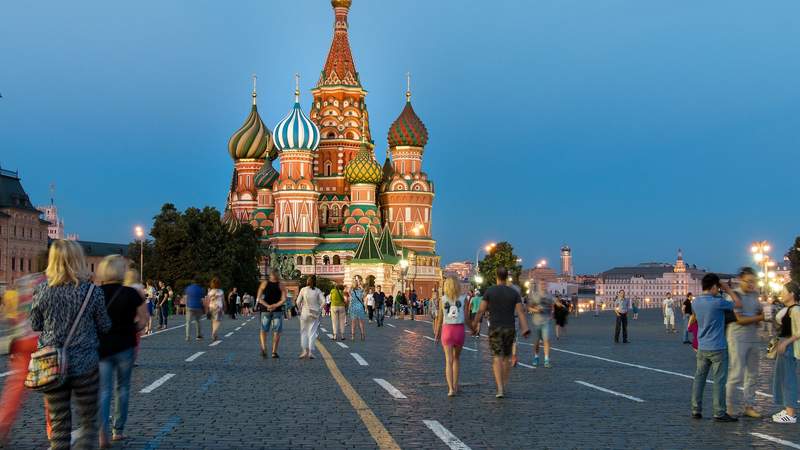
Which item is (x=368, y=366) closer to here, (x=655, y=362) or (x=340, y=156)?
(x=655, y=362)

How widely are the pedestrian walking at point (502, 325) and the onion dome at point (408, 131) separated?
369 feet

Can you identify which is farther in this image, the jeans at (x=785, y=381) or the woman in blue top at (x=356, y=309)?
the woman in blue top at (x=356, y=309)

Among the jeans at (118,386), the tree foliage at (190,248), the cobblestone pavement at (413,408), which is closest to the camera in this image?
the jeans at (118,386)

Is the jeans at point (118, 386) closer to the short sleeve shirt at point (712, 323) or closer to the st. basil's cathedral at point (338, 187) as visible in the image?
the short sleeve shirt at point (712, 323)

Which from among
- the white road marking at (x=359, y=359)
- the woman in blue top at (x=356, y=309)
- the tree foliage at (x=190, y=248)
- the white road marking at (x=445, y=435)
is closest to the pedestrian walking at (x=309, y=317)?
the white road marking at (x=359, y=359)

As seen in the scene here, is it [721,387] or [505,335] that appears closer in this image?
[721,387]

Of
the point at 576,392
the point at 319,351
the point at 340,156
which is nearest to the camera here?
the point at 576,392

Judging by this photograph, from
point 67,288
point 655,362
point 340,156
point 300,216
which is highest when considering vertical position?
point 340,156

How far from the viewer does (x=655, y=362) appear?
22.0 metres

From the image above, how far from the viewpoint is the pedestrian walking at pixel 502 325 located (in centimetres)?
1402

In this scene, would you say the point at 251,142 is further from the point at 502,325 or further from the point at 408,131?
the point at 502,325

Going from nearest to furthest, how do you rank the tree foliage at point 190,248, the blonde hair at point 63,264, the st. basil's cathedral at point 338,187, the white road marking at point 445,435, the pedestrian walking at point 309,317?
the blonde hair at point 63,264
the white road marking at point 445,435
the pedestrian walking at point 309,317
the tree foliage at point 190,248
the st. basil's cathedral at point 338,187

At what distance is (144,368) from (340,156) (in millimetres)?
109609

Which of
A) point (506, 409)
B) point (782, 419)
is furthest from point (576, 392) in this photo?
point (782, 419)
